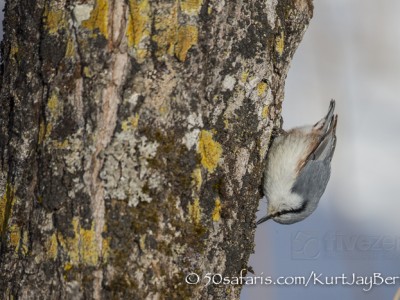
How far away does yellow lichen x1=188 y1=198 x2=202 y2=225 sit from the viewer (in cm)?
166

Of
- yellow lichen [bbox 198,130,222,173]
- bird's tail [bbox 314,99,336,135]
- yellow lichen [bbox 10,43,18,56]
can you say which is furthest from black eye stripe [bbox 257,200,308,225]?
yellow lichen [bbox 10,43,18,56]

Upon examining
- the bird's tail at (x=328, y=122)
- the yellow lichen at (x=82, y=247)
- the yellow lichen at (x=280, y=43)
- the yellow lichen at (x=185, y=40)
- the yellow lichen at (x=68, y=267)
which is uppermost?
the bird's tail at (x=328, y=122)

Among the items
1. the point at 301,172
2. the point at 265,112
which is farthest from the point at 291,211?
the point at 265,112

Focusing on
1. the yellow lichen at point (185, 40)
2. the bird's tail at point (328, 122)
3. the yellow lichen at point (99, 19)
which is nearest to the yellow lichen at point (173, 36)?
the yellow lichen at point (185, 40)

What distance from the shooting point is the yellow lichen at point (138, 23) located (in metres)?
1.62

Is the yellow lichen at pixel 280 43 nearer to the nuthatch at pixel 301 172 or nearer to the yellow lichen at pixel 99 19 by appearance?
the nuthatch at pixel 301 172

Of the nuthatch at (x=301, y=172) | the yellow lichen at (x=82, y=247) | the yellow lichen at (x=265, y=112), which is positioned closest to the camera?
the yellow lichen at (x=82, y=247)

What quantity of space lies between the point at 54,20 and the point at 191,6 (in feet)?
1.08

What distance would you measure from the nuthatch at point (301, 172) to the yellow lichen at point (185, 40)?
24.1 inches

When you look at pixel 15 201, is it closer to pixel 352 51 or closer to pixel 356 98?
pixel 352 51

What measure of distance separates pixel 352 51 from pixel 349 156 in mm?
505

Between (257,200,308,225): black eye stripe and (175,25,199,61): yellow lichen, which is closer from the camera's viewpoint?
(175,25,199,61): yellow lichen

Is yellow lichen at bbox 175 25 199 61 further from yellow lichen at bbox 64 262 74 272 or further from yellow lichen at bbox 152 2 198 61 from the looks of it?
yellow lichen at bbox 64 262 74 272

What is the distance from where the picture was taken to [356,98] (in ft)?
12.5
